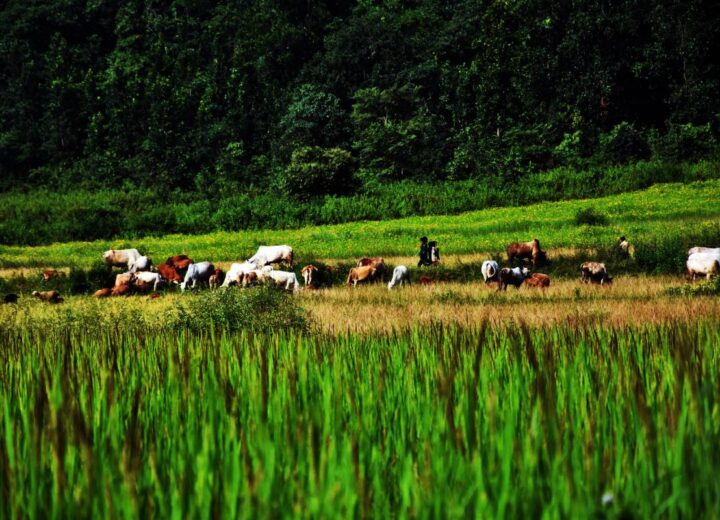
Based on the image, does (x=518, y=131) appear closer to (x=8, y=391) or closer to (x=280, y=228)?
(x=280, y=228)

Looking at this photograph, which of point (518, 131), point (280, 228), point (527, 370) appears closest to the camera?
point (527, 370)

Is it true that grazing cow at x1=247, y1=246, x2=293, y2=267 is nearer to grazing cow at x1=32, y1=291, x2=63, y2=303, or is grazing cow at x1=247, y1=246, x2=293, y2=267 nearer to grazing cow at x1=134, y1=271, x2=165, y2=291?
grazing cow at x1=134, y1=271, x2=165, y2=291

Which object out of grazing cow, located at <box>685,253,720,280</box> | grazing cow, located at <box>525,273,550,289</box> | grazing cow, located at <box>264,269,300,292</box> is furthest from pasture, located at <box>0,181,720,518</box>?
grazing cow, located at <box>264,269,300,292</box>

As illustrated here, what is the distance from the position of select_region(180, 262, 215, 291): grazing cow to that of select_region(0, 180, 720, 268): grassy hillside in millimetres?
4134

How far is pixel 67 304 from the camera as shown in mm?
15023

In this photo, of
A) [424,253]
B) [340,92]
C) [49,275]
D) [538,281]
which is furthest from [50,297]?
[340,92]

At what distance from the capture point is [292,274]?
54.0 feet

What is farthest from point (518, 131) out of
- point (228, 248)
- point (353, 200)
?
point (228, 248)

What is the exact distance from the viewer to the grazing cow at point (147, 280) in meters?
17.8

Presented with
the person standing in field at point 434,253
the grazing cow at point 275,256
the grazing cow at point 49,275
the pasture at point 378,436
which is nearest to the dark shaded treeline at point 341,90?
the grazing cow at point 275,256

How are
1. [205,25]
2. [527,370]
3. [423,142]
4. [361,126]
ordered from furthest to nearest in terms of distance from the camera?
[205,25], [361,126], [423,142], [527,370]

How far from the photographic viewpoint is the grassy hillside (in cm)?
2236

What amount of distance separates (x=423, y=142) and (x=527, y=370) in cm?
4671

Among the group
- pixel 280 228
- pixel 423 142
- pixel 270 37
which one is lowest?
pixel 280 228
